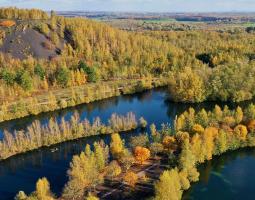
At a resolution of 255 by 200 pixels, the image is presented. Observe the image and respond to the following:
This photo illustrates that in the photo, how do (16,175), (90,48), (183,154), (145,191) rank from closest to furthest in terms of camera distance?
(145,191) → (183,154) → (16,175) → (90,48)

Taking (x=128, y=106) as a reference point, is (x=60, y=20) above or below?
above

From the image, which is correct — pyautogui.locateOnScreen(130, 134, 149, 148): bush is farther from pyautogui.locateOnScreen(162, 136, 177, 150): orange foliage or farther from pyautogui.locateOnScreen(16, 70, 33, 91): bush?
pyautogui.locateOnScreen(16, 70, 33, 91): bush

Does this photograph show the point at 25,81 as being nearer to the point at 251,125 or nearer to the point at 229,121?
the point at 229,121

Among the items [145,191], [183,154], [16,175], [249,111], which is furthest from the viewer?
[249,111]

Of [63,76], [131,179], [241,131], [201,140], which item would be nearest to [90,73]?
[63,76]

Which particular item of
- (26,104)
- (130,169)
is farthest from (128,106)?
(130,169)

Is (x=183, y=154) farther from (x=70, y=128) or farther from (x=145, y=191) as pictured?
(x=70, y=128)

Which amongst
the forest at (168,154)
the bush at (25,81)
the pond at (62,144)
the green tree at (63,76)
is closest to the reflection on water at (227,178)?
the forest at (168,154)
